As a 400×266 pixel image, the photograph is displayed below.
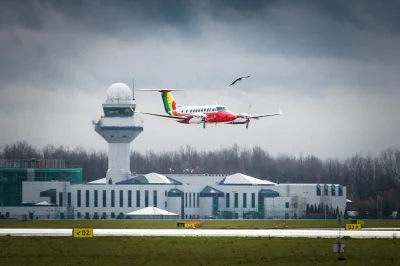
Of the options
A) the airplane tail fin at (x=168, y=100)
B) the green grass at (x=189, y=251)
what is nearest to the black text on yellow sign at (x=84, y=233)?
the green grass at (x=189, y=251)

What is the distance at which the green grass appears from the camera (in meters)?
73.9

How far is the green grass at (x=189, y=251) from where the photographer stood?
73875 mm

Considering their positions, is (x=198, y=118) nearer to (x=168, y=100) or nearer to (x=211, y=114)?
(x=211, y=114)

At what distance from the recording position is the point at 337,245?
77.1 m

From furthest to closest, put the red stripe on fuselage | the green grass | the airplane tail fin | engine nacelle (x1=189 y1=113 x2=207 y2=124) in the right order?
the airplane tail fin → engine nacelle (x1=189 y1=113 x2=207 y2=124) → the red stripe on fuselage → the green grass

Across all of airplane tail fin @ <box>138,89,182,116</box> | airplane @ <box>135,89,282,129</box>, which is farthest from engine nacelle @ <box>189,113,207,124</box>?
airplane tail fin @ <box>138,89,182,116</box>

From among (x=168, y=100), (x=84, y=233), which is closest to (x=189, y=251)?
(x=84, y=233)

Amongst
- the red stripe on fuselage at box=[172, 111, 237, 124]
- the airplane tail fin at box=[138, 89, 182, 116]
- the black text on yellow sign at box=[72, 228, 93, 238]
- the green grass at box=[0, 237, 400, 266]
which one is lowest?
the green grass at box=[0, 237, 400, 266]

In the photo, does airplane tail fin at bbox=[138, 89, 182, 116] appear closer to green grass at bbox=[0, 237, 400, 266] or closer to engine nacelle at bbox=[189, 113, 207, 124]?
engine nacelle at bbox=[189, 113, 207, 124]

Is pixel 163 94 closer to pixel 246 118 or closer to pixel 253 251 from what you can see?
pixel 246 118

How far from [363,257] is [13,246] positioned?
27009 millimetres

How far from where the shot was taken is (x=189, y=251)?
82562mm

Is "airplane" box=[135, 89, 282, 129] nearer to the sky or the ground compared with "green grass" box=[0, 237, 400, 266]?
nearer to the sky

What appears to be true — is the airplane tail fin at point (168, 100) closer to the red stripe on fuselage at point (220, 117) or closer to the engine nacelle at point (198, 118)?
the engine nacelle at point (198, 118)
